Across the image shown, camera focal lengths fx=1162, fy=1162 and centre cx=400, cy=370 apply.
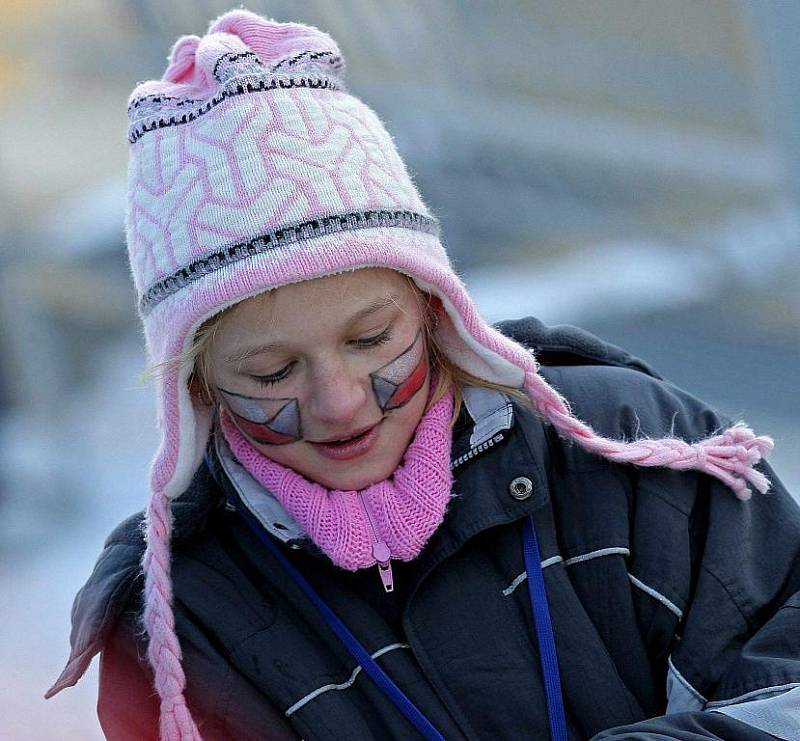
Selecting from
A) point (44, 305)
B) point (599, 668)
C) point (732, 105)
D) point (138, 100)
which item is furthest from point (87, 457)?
point (732, 105)

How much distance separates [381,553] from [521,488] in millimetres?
180

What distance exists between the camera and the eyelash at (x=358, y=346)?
4.34ft

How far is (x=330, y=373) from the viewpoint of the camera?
129 centimetres

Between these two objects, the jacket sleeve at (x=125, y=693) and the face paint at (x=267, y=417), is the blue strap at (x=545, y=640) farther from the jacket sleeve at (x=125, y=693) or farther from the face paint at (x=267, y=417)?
the jacket sleeve at (x=125, y=693)

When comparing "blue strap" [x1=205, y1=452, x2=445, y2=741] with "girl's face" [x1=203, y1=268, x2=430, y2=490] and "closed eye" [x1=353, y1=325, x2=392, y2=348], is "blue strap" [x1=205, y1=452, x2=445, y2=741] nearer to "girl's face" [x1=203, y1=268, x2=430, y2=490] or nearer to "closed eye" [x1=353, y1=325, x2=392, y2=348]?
"girl's face" [x1=203, y1=268, x2=430, y2=490]

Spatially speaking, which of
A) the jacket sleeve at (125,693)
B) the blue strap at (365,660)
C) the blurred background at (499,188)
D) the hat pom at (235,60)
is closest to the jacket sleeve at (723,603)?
the blue strap at (365,660)

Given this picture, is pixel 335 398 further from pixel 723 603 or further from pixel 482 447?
pixel 723 603

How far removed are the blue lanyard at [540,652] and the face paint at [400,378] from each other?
0.69 ft

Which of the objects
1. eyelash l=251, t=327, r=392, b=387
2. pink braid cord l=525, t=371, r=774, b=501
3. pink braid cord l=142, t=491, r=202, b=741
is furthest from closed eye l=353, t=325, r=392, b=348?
pink braid cord l=142, t=491, r=202, b=741

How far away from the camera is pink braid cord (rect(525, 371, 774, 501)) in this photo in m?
1.36

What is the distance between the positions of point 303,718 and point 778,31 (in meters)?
2.60

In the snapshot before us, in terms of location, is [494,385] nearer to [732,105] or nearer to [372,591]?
[372,591]

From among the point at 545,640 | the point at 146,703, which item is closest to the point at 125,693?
the point at 146,703

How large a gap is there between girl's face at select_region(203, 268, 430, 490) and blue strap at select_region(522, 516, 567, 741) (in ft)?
0.65
